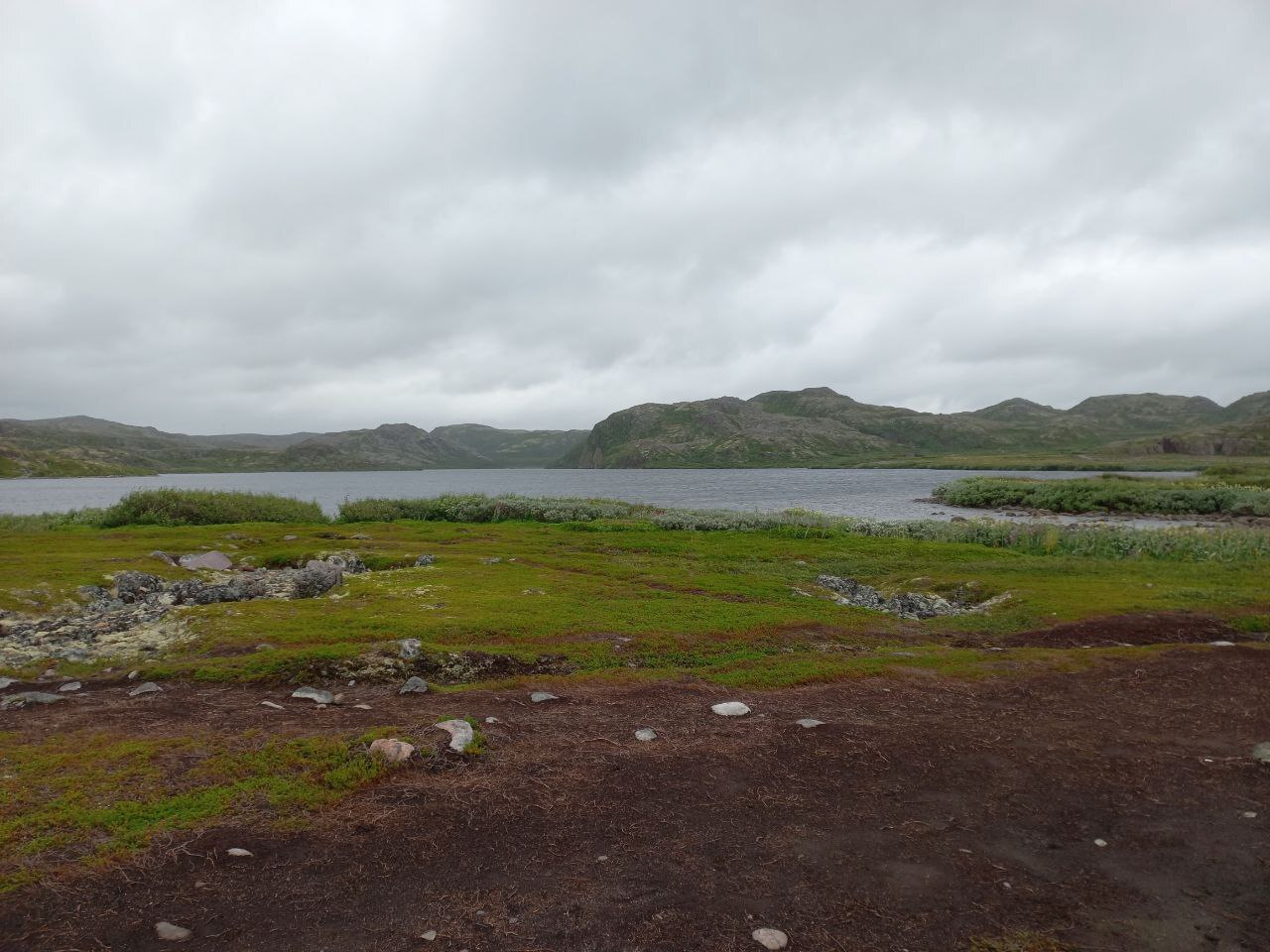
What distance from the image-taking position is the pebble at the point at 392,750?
8648mm

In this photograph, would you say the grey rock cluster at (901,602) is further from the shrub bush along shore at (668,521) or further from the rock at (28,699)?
the rock at (28,699)

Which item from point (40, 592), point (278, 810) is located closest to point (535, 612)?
point (278, 810)

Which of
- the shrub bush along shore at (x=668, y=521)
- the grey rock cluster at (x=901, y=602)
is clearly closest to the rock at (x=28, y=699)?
the grey rock cluster at (x=901, y=602)

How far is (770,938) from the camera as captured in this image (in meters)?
5.35

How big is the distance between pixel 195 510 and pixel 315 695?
147 feet

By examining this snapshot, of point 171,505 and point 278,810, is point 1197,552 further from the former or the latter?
point 171,505

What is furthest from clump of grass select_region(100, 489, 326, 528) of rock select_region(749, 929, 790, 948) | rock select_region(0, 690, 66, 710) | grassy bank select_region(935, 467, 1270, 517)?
grassy bank select_region(935, 467, 1270, 517)

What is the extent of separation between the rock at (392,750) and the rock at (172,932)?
3.21m

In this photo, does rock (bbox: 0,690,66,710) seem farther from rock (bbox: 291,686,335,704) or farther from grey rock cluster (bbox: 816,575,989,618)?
grey rock cluster (bbox: 816,575,989,618)

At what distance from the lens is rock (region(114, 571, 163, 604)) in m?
20.4

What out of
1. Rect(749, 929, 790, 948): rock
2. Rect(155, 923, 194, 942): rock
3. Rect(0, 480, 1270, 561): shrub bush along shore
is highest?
Rect(155, 923, 194, 942): rock

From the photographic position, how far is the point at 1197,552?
104 feet

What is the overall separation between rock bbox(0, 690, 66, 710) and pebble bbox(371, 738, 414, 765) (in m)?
6.94

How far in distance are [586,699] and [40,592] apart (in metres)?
17.8
